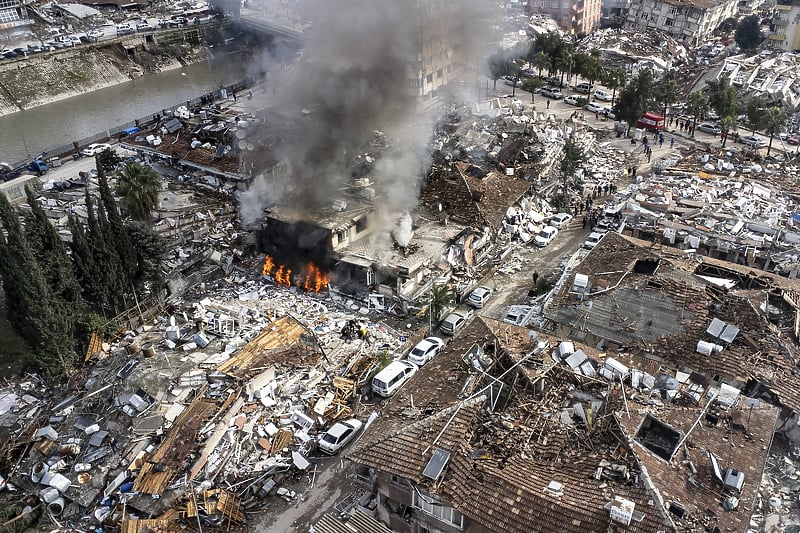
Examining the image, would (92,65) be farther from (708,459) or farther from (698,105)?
(708,459)

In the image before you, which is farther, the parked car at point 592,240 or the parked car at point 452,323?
the parked car at point 592,240

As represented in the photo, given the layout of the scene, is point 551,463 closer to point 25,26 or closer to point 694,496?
point 694,496

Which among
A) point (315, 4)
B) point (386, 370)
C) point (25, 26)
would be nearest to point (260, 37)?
point (25, 26)

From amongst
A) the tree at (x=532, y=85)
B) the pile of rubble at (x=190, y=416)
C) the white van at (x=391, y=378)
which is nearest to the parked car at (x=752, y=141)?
the tree at (x=532, y=85)

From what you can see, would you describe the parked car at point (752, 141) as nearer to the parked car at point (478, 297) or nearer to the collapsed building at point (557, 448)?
the parked car at point (478, 297)


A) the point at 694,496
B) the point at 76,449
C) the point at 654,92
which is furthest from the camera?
the point at 654,92
